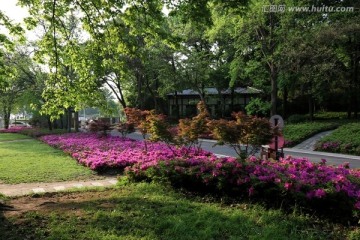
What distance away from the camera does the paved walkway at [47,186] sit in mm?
8359

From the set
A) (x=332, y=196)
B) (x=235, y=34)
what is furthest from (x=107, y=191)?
(x=235, y=34)

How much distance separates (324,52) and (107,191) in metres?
17.8

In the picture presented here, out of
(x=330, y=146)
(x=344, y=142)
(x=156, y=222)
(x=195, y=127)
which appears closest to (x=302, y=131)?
(x=330, y=146)

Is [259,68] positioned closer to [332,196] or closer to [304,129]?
[304,129]

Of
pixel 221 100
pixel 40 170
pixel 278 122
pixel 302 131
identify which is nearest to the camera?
pixel 278 122

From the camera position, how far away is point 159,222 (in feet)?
15.8

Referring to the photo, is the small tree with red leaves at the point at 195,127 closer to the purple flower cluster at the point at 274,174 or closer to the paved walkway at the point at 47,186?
the purple flower cluster at the point at 274,174

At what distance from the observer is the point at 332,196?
4.89 metres

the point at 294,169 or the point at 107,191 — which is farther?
the point at 107,191

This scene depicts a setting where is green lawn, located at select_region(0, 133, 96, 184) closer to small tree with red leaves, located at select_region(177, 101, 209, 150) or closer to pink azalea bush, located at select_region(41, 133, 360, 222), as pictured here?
pink azalea bush, located at select_region(41, 133, 360, 222)

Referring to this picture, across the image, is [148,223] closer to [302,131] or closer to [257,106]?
[302,131]

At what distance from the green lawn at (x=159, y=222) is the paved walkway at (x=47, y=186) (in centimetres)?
224

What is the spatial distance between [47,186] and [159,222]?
524 centimetres

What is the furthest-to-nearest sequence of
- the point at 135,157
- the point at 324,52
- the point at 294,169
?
the point at 324,52 < the point at 135,157 < the point at 294,169
